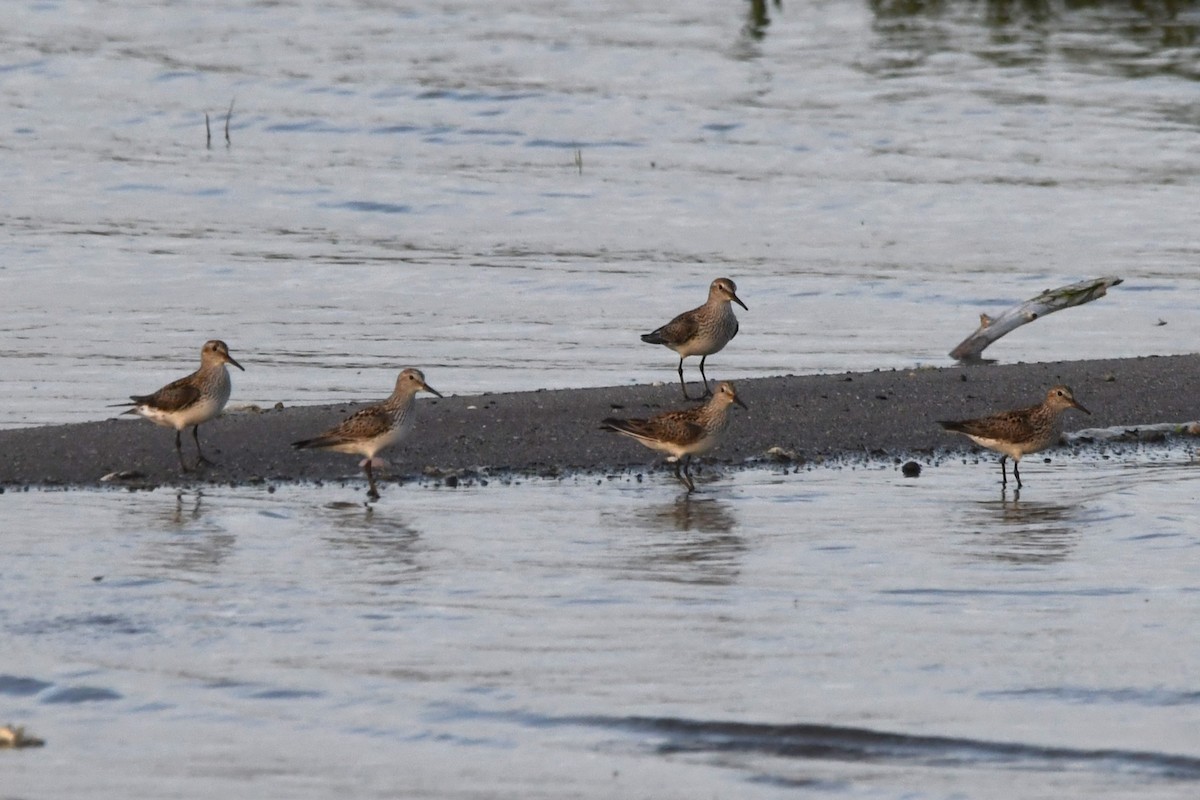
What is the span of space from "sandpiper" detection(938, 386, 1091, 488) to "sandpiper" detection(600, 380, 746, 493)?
136cm

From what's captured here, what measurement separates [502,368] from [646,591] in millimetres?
6339

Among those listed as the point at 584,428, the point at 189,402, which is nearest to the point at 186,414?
the point at 189,402

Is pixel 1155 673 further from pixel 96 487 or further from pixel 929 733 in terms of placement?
pixel 96 487

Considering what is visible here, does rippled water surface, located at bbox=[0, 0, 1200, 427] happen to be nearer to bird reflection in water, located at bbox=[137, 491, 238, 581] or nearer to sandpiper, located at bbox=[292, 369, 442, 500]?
sandpiper, located at bbox=[292, 369, 442, 500]

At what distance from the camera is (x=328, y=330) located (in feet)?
55.1

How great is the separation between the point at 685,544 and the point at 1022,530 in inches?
67.8

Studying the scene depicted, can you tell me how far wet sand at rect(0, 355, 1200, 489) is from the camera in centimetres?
1148

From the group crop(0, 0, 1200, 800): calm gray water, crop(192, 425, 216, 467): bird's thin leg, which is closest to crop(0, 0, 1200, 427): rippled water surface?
crop(0, 0, 1200, 800): calm gray water

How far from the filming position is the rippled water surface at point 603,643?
679 centimetres

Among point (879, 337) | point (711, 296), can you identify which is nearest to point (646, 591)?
point (711, 296)

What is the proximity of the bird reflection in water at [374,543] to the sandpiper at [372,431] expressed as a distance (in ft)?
1.71

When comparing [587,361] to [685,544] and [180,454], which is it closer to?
[180,454]

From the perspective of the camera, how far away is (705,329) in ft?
45.4

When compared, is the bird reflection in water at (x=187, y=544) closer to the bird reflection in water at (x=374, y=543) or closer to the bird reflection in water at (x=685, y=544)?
the bird reflection in water at (x=374, y=543)
